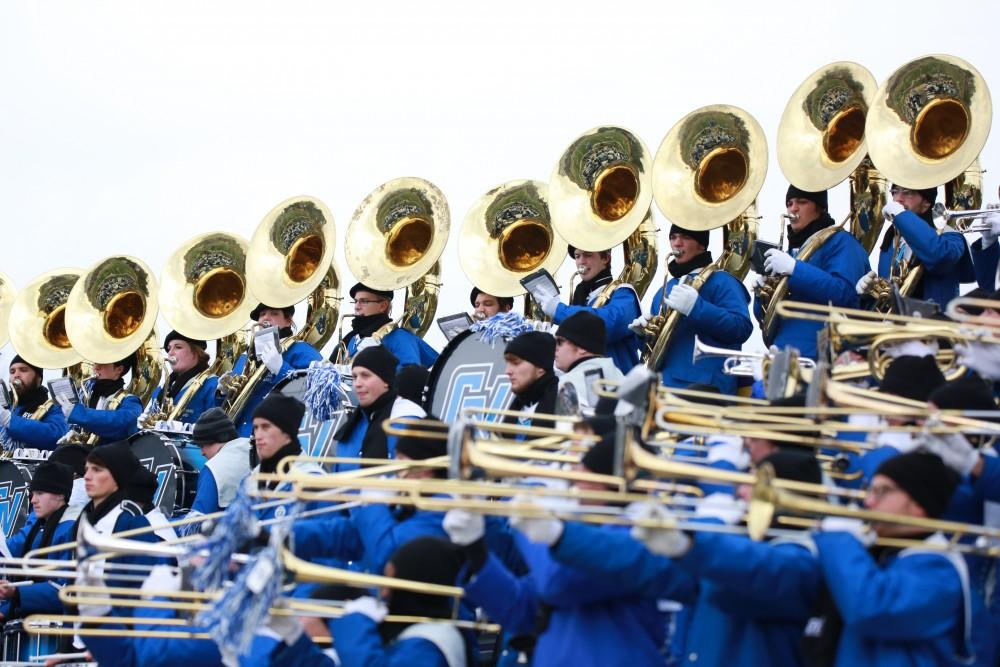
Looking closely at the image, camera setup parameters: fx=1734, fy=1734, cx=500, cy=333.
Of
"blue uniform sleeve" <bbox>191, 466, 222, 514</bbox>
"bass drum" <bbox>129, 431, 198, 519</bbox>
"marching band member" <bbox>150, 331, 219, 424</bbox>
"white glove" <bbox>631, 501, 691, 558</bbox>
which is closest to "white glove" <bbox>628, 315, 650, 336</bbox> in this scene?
"blue uniform sleeve" <bbox>191, 466, 222, 514</bbox>

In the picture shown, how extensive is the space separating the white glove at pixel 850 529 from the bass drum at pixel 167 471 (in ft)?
18.5

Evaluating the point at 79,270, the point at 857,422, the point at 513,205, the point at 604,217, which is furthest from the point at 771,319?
the point at 79,270

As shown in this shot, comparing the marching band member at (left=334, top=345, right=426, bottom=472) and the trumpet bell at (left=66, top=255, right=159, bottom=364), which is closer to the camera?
the marching band member at (left=334, top=345, right=426, bottom=472)

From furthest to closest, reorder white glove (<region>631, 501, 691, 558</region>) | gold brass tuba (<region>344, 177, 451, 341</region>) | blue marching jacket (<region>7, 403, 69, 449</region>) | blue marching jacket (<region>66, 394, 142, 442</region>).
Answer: blue marching jacket (<region>7, 403, 69, 449</region>)
blue marching jacket (<region>66, 394, 142, 442</region>)
gold brass tuba (<region>344, 177, 451, 341</region>)
white glove (<region>631, 501, 691, 558</region>)

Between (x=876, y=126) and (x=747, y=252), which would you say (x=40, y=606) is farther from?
(x=876, y=126)

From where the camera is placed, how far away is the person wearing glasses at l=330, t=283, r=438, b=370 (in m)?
10.6

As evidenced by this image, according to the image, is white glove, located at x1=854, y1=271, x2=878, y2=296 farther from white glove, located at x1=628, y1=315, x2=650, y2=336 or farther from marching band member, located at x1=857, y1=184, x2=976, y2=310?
white glove, located at x1=628, y1=315, x2=650, y2=336

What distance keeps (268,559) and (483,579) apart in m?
0.67

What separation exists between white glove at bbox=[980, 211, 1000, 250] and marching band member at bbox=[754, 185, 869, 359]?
2.44ft

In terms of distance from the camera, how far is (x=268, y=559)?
5188 mm

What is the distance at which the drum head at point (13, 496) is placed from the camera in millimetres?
11520

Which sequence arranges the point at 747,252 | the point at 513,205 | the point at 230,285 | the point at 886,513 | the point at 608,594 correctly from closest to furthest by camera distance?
the point at 886,513 < the point at 608,594 < the point at 747,252 < the point at 513,205 < the point at 230,285

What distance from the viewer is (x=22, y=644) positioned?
31.0ft

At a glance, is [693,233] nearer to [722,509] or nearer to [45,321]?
[722,509]
